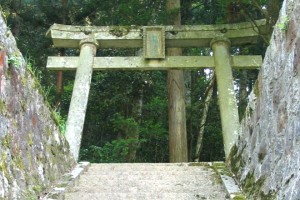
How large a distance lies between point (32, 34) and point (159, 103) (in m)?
4.26

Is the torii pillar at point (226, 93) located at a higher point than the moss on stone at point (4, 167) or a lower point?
higher

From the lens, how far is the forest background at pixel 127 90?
1091 cm

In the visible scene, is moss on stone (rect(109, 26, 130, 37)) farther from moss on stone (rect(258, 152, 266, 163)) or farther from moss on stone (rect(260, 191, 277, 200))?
moss on stone (rect(260, 191, 277, 200))

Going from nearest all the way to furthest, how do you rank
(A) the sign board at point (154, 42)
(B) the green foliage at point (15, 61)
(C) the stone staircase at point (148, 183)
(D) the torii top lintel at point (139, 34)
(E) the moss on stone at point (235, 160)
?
(B) the green foliage at point (15, 61) < (C) the stone staircase at point (148, 183) < (E) the moss on stone at point (235, 160) < (A) the sign board at point (154, 42) < (D) the torii top lintel at point (139, 34)

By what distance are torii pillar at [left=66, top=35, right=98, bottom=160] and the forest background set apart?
272 cm

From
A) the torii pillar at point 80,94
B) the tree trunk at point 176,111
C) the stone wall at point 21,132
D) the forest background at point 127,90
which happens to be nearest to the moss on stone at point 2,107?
the stone wall at point 21,132

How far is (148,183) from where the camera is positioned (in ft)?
14.6

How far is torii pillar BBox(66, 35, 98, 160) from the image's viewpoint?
6.61 m

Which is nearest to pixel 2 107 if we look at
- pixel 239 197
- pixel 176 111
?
pixel 239 197

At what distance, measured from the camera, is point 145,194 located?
391cm

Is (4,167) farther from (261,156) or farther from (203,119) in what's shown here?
(203,119)

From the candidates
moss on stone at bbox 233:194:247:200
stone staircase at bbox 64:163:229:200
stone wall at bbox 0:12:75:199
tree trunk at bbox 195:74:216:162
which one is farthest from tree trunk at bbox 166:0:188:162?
moss on stone at bbox 233:194:247:200

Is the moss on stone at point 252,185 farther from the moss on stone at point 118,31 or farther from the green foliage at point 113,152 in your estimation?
the green foliage at point 113,152

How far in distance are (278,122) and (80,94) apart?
15.7 ft
